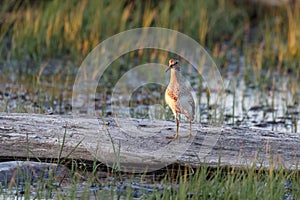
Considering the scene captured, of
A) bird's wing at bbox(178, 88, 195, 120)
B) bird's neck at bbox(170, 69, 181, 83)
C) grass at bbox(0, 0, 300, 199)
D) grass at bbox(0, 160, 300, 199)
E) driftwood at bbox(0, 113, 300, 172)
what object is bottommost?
grass at bbox(0, 160, 300, 199)

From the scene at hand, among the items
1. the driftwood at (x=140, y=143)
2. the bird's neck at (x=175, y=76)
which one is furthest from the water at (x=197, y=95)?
the bird's neck at (x=175, y=76)

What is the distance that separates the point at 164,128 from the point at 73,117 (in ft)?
2.15

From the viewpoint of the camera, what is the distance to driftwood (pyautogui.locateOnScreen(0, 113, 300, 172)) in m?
4.84

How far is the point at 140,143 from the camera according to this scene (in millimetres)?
4887

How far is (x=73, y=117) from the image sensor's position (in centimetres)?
505

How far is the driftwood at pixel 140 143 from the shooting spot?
4.84 metres

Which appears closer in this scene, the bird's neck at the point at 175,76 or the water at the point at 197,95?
the bird's neck at the point at 175,76

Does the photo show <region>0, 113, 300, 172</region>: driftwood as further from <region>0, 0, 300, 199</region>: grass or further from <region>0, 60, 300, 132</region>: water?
<region>0, 0, 300, 199</region>: grass

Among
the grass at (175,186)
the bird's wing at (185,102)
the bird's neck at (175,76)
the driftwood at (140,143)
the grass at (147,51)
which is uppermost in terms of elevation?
the grass at (147,51)

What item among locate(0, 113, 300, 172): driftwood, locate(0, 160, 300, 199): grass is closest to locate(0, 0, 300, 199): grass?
locate(0, 113, 300, 172): driftwood

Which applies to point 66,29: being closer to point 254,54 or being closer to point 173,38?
point 173,38

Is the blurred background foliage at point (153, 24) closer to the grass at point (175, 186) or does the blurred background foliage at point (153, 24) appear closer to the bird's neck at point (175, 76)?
the grass at point (175, 186)

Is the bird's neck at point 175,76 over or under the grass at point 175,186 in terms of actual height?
over

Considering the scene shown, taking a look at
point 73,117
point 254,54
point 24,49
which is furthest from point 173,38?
point 73,117
